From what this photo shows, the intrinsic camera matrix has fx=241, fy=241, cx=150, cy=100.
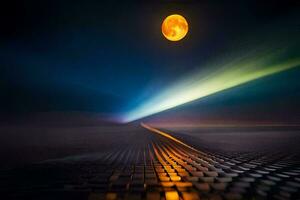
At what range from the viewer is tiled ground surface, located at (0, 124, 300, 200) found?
3.33m

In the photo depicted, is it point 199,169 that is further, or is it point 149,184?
point 199,169

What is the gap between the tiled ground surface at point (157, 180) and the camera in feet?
10.9

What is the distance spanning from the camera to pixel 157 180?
159 inches

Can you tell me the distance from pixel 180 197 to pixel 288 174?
2.43 metres

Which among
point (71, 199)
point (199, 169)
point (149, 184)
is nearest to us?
→ point (71, 199)

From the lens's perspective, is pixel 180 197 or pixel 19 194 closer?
pixel 180 197

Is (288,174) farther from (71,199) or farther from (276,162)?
(71,199)

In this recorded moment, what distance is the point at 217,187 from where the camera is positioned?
11.8 ft

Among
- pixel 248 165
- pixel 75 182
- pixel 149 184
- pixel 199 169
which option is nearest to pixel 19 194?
pixel 75 182

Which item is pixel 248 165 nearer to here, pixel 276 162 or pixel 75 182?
pixel 276 162

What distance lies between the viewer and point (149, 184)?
380 cm

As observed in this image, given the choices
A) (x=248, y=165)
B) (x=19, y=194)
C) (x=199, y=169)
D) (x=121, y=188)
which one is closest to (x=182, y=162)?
(x=199, y=169)

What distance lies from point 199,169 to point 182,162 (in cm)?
85

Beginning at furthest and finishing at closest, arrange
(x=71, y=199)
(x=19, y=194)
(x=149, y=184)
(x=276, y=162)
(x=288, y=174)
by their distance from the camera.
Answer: (x=276, y=162), (x=288, y=174), (x=149, y=184), (x=19, y=194), (x=71, y=199)
